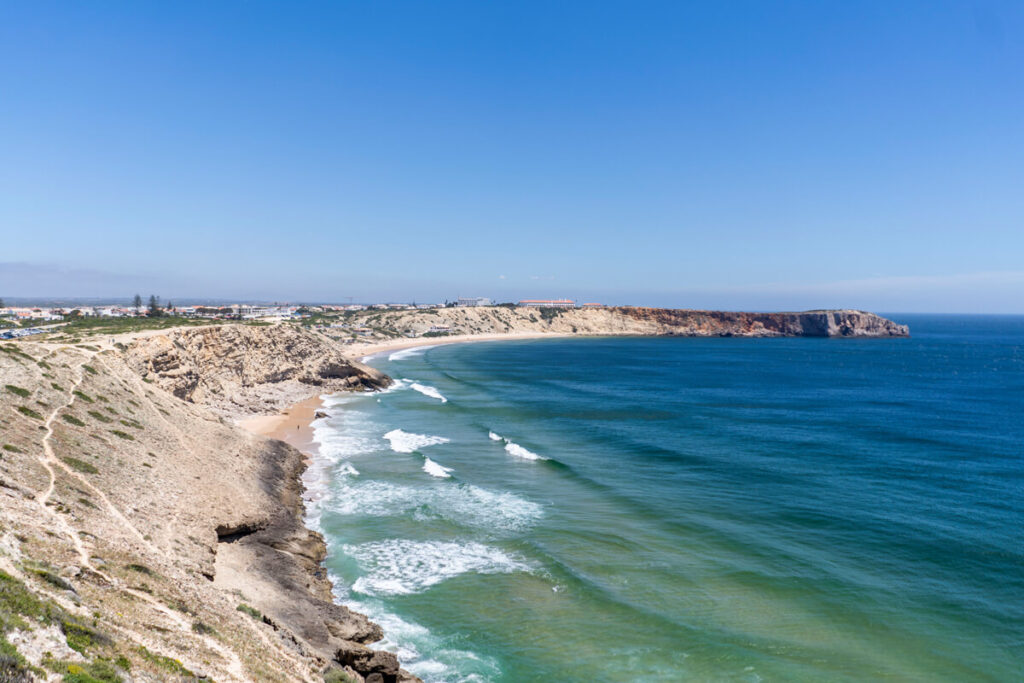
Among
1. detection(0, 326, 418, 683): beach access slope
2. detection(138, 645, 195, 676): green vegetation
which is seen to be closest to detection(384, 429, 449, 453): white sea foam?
detection(0, 326, 418, 683): beach access slope

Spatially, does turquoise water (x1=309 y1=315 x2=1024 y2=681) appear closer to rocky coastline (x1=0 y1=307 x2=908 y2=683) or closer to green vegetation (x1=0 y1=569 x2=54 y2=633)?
rocky coastline (x1=0 y1=307 x2=908 y2=683)

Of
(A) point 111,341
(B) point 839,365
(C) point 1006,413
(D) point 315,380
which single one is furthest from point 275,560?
(B) point 839,365

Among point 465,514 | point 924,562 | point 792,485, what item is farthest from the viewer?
point 792,485

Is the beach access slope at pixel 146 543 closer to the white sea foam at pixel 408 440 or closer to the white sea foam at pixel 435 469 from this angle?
the white sea foam at pixel 408 440

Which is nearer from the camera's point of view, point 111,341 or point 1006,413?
point 111,341

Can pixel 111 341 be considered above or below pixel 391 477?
above

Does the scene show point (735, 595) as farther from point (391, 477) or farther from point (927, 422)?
point (927, 422)

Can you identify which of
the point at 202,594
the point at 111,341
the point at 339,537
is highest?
the point at 111,341
